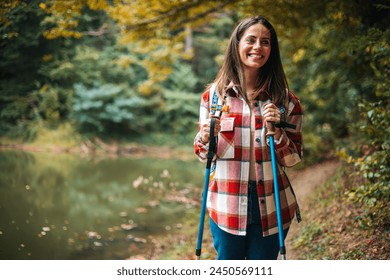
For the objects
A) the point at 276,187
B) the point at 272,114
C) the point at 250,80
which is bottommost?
the point at 276,187

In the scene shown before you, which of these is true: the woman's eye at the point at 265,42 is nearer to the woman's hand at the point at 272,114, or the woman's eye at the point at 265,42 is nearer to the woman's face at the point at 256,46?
the woman's face at the point at 256,46

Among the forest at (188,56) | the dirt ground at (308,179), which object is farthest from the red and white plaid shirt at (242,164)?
the dirt ground at (308,179)

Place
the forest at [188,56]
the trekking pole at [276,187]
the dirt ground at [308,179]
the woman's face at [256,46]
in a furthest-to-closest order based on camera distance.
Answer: the dirt ground at [308,179] → the forest at [188,56] → the woman's face at [256,46] → the trekking pole at [276,187]

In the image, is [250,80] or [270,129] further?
[250,80]

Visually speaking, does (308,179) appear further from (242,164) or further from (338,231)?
(242,164)

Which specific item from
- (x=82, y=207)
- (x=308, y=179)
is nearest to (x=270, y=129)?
(x=308, y=179)

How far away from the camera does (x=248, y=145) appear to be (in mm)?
1843

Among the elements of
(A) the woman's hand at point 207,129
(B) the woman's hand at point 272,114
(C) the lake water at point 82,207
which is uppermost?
(B) the woman's hand at point 272,114

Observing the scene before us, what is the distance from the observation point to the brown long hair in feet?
6.30

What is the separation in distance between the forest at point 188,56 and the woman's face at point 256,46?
0.74m

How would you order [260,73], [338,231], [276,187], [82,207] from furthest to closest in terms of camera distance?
[82,207]
[338,231]
[260,73]
[276,187]

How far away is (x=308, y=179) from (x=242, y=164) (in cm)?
422

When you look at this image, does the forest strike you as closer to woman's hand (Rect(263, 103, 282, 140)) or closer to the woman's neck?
the woman's neck

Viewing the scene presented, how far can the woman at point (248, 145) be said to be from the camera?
181cm
